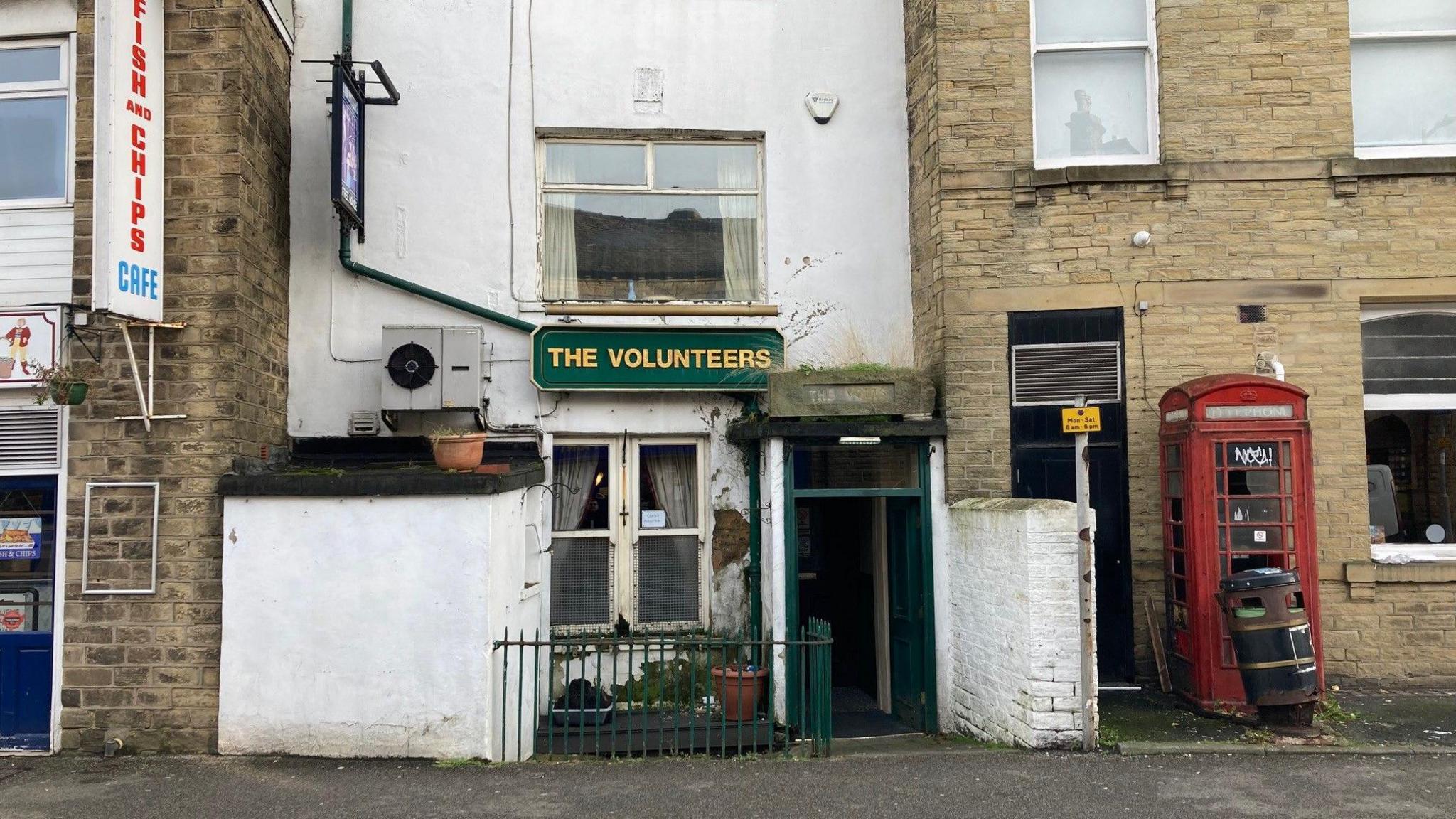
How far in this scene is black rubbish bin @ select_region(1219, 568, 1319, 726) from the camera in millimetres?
7102

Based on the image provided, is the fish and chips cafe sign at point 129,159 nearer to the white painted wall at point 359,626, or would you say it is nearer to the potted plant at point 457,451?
the white painted wall at point 359,626

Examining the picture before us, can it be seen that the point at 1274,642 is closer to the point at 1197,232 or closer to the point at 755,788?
the point at 1197,232

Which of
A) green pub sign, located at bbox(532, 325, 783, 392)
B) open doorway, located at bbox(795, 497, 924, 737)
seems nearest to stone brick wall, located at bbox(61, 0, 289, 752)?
green pub sign, located at bbox(532, 325, 783, 392)

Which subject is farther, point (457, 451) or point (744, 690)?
point (744, 690)

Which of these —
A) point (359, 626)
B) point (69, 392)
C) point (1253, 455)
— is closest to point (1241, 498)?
point (1253, 455)

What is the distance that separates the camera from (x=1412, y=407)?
8.88 metres

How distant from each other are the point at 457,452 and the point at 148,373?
2391 mm

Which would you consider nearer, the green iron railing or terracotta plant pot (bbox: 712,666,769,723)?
the green iron railing

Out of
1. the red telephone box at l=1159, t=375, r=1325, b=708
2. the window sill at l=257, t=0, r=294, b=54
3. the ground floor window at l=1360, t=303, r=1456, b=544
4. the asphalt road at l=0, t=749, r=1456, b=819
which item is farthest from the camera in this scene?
the ground floor window at l=1360, t=303, r=1456, b=544

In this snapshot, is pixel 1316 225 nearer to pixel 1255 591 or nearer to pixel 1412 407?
pixel 1412 407

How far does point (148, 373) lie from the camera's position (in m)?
7.64

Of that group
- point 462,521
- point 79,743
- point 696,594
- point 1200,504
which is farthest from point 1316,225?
point 79,743

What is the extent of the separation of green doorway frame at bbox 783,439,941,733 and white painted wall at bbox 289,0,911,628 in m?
0.77

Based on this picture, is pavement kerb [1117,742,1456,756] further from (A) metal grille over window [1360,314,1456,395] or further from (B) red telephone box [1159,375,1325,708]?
(A) metal grille over window [1360,314,1456,395]
